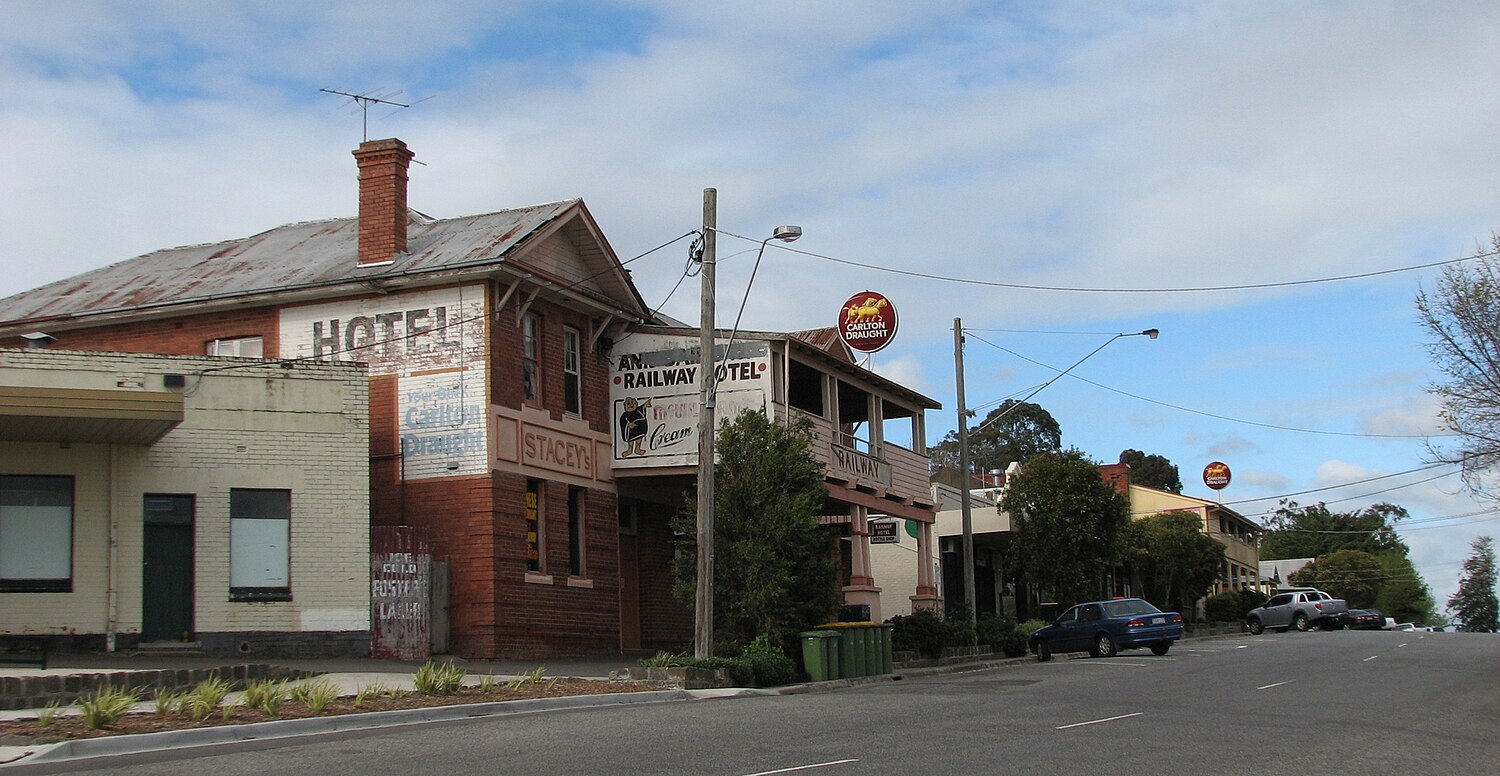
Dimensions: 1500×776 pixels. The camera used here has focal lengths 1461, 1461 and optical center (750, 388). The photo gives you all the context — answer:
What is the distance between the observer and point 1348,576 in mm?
93562

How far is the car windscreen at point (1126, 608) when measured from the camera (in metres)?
32.9

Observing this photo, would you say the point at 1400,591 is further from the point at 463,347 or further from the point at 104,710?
the point at 104,710

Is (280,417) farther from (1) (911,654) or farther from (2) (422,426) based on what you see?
(1) (911,654)

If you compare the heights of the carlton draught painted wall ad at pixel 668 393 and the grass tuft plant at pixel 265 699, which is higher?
the carlton draught painted wall ad at pixel 668 393

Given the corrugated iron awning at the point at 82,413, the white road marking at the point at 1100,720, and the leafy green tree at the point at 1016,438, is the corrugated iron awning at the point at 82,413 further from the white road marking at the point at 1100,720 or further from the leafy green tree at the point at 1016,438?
the leafy green tree at the point at 1016,438

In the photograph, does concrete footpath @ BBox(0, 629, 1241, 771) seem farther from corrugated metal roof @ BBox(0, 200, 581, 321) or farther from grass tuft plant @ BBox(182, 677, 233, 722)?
corrugated metal roof @ BBox(0, 200, 581, 321)

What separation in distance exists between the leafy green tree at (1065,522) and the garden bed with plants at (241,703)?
890 inches

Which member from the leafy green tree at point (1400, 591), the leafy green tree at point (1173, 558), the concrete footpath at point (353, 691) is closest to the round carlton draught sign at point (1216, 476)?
the leafy green tree at point (1173, 558)

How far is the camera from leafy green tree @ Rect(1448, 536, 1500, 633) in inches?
4569

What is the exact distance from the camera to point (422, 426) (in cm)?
2544

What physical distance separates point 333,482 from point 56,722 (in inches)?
401

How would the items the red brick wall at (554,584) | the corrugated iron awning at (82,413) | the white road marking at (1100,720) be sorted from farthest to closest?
the red brick wall at (554,584) < the corrugated iron awning at (82,413) < the white road marking at (1100,720)

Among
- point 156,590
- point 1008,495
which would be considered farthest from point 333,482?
point 1008,495

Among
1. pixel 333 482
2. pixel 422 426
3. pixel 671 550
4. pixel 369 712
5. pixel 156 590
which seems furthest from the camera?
pixel 671 550
